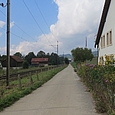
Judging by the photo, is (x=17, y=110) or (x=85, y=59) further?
(x=85, y=59)

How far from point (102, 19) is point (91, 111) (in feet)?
56.5

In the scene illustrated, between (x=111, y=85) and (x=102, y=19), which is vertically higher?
(x=102, y=19)

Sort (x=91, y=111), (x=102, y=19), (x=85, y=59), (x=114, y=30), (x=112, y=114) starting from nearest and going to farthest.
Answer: (x=112, y=114)
(x=91, y=111)
(x=114, y=30)
(x=102, y=19)
(x=85, y=59)

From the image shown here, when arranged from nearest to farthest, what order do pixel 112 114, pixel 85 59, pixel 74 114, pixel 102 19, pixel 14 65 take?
pixel 112 114
pixel 74 114
pixel 102 19
pixel 85 59
pixel 14 65

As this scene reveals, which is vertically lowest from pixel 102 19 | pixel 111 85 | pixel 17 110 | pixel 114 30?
pixel 17 110

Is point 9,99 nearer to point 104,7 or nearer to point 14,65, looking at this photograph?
point 104,7

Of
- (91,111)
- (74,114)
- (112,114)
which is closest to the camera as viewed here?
(112,114)

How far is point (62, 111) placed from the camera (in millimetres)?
8328

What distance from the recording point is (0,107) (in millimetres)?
9398

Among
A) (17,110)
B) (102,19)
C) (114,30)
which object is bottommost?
(17,110)

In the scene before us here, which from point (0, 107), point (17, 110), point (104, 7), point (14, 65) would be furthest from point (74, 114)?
point (14, 65)

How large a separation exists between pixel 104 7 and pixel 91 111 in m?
16.0

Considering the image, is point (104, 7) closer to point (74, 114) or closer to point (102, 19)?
point (102, 19)

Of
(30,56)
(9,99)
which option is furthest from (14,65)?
(9,99)
